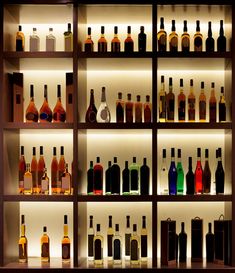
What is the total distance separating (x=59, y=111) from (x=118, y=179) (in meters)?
0.63

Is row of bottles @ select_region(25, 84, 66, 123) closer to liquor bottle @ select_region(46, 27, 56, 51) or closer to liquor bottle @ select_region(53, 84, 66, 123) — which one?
liquor bottle @ select_region(53, 84, 66, 123)

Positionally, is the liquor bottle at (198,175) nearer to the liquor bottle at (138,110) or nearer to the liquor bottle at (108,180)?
the liquor bottle at (138,110)

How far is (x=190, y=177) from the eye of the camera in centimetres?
401

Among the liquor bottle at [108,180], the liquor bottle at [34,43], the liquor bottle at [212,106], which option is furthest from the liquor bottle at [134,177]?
the liquor bottle at [34,43]

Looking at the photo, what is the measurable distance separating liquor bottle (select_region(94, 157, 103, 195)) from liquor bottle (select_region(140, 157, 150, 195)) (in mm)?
276

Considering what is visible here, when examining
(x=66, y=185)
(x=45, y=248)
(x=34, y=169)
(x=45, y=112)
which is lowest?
(x=45, y=248)

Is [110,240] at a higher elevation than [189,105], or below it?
below

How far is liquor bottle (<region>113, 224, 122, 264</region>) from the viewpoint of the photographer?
3893 mm

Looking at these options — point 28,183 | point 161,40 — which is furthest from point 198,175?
point 28,183

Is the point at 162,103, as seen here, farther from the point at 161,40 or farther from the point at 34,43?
the point at 34,43

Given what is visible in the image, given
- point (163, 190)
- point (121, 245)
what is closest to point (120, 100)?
point (163, 190)

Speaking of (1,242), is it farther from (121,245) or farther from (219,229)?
(219,229)

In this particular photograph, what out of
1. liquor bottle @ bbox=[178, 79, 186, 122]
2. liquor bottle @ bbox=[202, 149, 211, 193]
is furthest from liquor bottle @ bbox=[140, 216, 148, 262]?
liquor bottle @ bbox=[178, 79, 186, 122]

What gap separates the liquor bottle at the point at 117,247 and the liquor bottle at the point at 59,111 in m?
0.82
